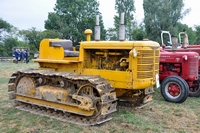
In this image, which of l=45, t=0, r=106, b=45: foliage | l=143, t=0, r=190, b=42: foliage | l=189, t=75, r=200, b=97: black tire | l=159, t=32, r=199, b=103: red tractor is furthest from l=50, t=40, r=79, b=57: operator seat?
l=45, t=0, r=106, b=45: foliage

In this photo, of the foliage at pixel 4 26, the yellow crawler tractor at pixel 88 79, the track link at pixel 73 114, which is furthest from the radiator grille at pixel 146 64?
the foliage at pixel 4 26

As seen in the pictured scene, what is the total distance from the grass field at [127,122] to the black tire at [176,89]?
549 millimetres

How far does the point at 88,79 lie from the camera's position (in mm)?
5852

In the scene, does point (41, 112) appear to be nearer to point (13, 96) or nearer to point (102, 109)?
point (13, 96)

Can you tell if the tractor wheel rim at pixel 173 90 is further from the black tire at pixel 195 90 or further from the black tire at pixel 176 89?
the black tire at pixel 195 90

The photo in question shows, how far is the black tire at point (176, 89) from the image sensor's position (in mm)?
8117

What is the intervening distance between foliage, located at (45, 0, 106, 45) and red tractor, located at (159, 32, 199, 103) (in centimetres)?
3563

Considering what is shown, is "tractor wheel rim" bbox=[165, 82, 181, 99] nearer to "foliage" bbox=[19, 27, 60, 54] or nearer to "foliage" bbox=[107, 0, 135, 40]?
"foliage" bbox=[19, 27, 60, 54]

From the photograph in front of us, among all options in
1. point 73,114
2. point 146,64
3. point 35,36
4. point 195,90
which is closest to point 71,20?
point 35,36

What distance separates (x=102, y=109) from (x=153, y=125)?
4.00 feet

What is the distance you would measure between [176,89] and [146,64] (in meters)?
2.84

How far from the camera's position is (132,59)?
236 inches

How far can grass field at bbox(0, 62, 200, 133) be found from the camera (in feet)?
A: 18.3

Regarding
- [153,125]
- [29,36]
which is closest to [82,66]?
[153,125]
